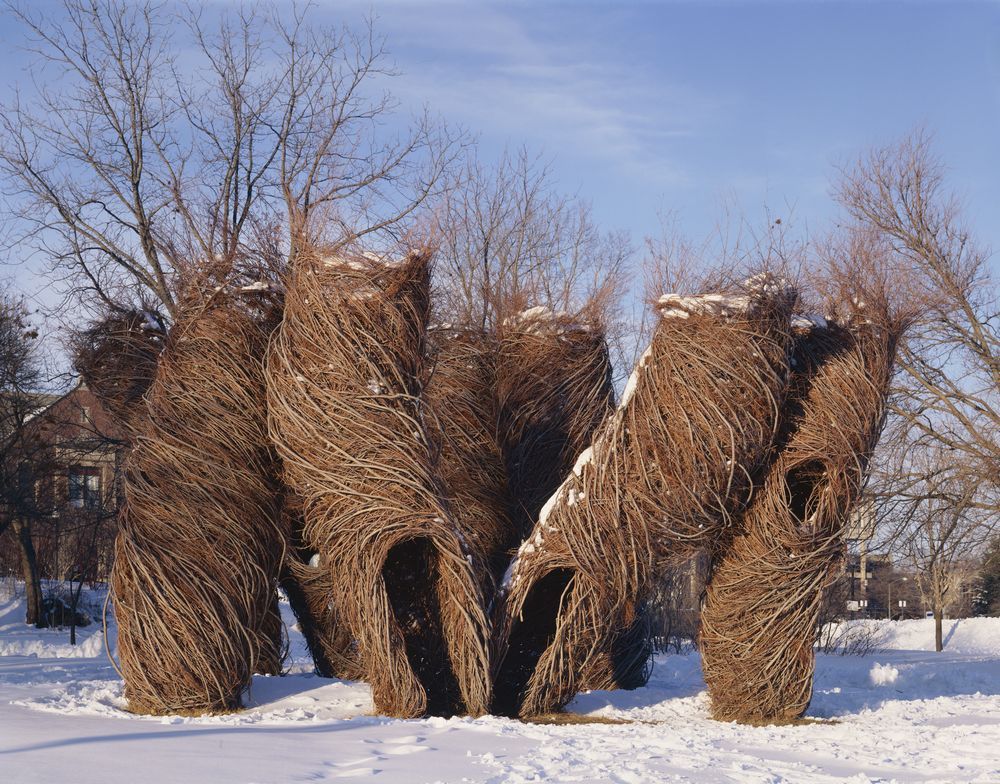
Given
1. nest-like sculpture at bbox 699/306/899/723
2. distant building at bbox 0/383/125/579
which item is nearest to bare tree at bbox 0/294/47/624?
distant building at bbox 0/383/125/579

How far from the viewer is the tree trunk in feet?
62.8

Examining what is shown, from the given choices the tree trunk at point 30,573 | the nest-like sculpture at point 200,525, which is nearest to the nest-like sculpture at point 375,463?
the nest-like sculpture at point 200,525

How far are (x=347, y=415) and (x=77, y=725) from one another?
263cm

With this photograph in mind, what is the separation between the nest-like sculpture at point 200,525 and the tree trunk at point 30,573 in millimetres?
12888

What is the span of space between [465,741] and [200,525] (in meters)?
2.58

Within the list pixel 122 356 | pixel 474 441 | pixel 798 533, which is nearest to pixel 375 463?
pixel 474 441

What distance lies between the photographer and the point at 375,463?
7227 mm

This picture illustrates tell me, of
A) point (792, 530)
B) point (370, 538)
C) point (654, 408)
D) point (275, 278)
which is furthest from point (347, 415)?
point (792, 530)

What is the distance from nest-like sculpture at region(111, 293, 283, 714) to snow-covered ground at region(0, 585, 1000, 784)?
0.41 meters

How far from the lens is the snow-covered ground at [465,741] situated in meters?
4.99

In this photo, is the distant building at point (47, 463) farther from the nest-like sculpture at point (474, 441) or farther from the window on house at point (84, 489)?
the nest-like sculpture at point (474, 441)

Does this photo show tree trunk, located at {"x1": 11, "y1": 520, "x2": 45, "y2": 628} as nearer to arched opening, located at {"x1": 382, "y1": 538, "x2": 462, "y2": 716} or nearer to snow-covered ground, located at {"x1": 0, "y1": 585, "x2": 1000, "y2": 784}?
snow-covered ground, located at {"x1": 0, "y1": 585, "x2": 1000, "y2": 784}

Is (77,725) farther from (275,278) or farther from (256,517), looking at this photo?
(275,278)

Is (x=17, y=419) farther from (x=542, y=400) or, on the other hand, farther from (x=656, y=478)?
(x=656, y=478)
